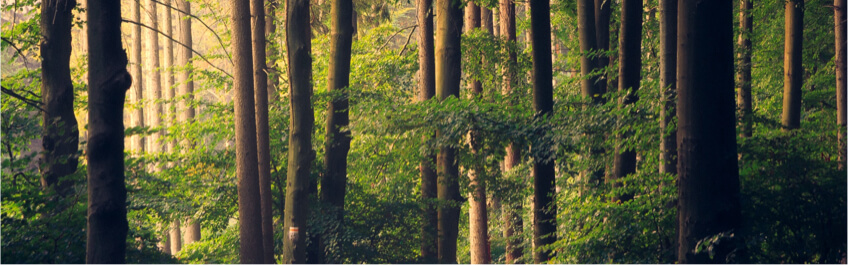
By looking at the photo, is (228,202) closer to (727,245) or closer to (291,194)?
(291,194)

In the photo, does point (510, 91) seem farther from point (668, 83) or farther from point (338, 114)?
point (668, 83)

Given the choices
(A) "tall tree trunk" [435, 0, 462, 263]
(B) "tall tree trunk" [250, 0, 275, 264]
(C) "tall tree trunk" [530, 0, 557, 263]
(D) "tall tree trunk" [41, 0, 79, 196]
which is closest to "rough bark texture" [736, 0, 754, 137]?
(C) "tall tree trunk" [530, 0, 557, 263]

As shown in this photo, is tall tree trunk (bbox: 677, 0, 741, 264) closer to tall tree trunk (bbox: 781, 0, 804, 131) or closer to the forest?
the forest

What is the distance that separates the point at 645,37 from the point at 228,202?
10.8m

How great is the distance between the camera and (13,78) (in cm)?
1202

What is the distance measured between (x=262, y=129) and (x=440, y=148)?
3.65 meters

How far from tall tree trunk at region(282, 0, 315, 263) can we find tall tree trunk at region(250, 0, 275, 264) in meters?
2.19

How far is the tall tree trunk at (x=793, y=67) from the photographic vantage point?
14406mm

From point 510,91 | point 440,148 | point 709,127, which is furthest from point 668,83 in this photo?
point 510,91

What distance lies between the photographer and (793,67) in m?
14.8

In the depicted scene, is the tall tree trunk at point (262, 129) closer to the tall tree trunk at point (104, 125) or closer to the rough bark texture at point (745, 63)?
the tall tree trunk at point (104, 125)

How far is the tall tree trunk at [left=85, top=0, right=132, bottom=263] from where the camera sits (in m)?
7.36

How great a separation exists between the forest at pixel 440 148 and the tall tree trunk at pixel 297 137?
0.04m

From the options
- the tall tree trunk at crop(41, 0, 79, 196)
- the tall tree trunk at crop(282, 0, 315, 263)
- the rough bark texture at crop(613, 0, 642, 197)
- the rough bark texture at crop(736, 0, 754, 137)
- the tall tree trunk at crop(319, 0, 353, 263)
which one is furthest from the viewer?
the rough bark texture at crop(736, 0, 754, 137)
